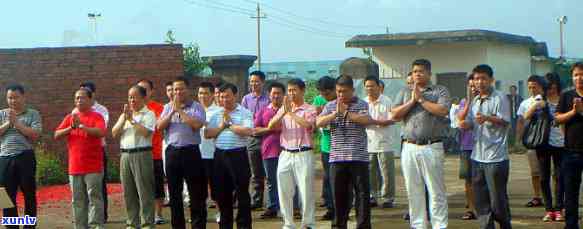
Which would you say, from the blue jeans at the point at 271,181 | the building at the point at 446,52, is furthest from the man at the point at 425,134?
the building at the point at 446,52

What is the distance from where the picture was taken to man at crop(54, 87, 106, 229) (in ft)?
32.1

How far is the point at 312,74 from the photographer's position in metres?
58.2

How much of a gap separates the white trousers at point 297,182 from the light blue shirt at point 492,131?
71.8 inches

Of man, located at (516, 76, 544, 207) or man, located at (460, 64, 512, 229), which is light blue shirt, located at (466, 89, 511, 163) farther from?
man, located at (516, 76, 544, 207)

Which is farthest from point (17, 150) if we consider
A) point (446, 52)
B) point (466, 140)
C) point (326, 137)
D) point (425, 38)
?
point (446, 52)

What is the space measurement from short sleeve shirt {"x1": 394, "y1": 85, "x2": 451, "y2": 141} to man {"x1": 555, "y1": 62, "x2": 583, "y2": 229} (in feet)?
3.97

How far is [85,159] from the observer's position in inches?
385

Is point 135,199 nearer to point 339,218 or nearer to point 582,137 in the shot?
point 339,218

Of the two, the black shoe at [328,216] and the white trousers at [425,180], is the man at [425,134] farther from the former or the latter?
the black shoe at [328,216]

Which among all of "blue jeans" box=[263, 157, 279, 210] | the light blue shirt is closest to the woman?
the light blue shirt

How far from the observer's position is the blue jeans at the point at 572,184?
8977 millimetres

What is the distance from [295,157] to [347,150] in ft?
2.03

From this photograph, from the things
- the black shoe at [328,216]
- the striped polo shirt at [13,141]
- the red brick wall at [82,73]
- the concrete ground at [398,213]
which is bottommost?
the concrete ground at [398,213]

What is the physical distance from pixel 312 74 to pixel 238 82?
133 feet
